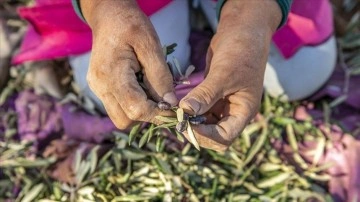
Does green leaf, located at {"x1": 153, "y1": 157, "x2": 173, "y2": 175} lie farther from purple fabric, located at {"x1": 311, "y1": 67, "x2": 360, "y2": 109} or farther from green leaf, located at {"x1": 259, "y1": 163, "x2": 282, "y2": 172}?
purple fabric, located at {"x1": 311, "y1": 67, "x2": 360, "y2": 109}

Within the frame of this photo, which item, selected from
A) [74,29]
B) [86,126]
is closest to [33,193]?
[86,126]

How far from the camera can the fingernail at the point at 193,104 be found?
89 cm

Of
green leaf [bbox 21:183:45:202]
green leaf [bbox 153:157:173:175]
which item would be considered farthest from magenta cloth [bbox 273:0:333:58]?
green leaf [bbox 21:183:45:202]

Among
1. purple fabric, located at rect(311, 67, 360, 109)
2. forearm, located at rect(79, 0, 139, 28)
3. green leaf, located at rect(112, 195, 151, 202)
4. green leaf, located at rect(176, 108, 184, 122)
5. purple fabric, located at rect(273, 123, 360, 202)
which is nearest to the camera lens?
green leaf, located at rect(176, 108, 184, 122)

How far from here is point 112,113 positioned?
977mm

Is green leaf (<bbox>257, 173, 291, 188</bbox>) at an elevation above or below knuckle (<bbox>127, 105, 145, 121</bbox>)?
below

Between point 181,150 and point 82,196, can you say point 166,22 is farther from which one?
point 82,196

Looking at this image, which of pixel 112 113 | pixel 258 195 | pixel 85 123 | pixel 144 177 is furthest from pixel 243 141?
pixel 112 113

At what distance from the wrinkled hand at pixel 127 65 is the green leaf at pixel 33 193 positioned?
0.36m

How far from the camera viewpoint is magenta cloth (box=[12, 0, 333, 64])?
131 cm

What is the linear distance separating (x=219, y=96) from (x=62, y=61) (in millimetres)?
690

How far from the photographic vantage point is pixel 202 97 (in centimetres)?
92

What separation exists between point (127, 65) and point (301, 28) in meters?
0.61

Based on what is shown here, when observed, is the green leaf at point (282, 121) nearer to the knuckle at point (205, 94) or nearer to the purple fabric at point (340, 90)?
the purple fabric at point (340, 90)
